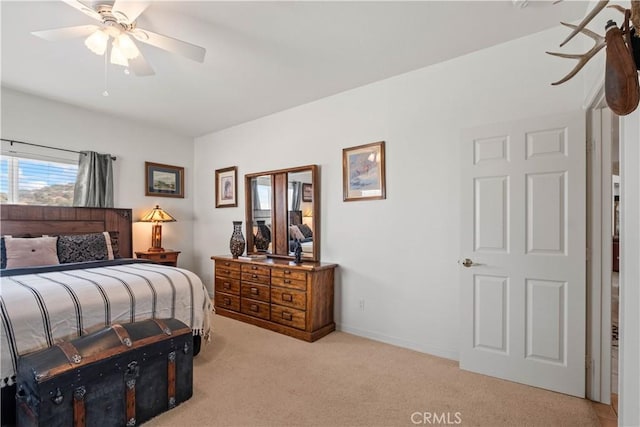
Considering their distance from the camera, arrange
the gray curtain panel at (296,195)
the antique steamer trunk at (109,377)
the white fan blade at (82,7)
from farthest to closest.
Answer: the gray curtain panel at (296,195)
the white fan blade at (82,7)
the antique steamer trunk at (109,377)

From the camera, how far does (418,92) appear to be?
2986 millimetres

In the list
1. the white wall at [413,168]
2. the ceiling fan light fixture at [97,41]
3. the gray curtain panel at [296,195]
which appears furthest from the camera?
the gray curtain panel at [296,195]

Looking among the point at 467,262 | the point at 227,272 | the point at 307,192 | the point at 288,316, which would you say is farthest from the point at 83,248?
the point at 467,262

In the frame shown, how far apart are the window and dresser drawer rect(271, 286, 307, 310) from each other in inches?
113

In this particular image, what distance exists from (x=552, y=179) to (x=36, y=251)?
4.67 meters

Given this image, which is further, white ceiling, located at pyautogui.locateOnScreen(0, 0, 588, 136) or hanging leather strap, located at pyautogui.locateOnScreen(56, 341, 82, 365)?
white ceiling, located at pyautogui.locateOnScreen(0, 0, 588, 136)

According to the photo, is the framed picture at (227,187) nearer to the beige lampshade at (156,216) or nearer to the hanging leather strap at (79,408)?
the beige lampshade at (156,216)

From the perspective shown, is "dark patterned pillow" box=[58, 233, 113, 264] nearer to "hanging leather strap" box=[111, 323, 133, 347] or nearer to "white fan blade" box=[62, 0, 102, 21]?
"hanging leather strap" box=[111, 323, 133, 347]

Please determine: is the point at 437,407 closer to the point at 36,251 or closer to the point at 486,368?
the point at 486,368

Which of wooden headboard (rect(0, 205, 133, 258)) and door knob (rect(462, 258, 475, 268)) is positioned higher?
wooden headboard (rect(0, 205, 133, 258))

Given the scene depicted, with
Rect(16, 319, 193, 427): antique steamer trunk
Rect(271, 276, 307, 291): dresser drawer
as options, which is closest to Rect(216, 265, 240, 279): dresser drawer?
Rect(271, 276, 307, 291): dresser drawer

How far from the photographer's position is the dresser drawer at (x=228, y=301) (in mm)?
3889

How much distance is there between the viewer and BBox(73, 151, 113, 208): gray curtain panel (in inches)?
156

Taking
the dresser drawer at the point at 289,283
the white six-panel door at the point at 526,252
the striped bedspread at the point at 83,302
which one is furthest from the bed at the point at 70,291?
the white six-panel door at the point at 526,252
